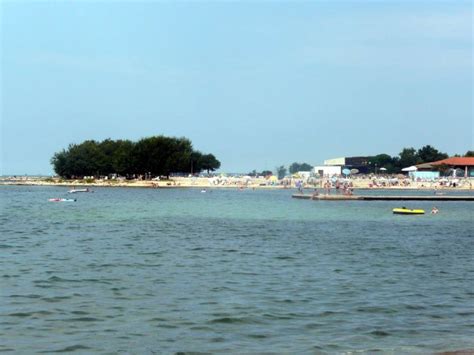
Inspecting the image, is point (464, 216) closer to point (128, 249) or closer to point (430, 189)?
point (128, 249)

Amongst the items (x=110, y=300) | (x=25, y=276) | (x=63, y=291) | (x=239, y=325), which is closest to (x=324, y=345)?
(x=239, y=325)

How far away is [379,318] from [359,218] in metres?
Result: 41.2

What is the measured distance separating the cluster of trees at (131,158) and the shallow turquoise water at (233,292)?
113 meters

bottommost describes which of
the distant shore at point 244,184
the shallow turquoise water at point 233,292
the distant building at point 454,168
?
the shallow turquoise water at point 233,292

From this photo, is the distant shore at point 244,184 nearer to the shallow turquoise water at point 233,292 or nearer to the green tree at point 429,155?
the green tree at point 429,155

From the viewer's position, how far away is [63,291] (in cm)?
2008

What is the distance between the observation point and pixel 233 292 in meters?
20.3

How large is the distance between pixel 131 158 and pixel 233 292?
450ft

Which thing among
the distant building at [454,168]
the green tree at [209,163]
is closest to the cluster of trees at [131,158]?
the green tree at [209,163]

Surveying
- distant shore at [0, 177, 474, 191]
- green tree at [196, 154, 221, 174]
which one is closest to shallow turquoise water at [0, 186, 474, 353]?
distant shore at [0, 177, 474, 191]

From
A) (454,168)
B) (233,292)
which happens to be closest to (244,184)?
(454,168)

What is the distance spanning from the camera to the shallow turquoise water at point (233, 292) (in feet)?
48.2

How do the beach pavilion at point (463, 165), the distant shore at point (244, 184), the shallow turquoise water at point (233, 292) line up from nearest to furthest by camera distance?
the shallow turquoise water at point (233, 292), the distant shore at point (244, 184), the beach pavilion at point (463, 165)

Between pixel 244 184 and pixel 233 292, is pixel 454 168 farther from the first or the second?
pixel 233 292
